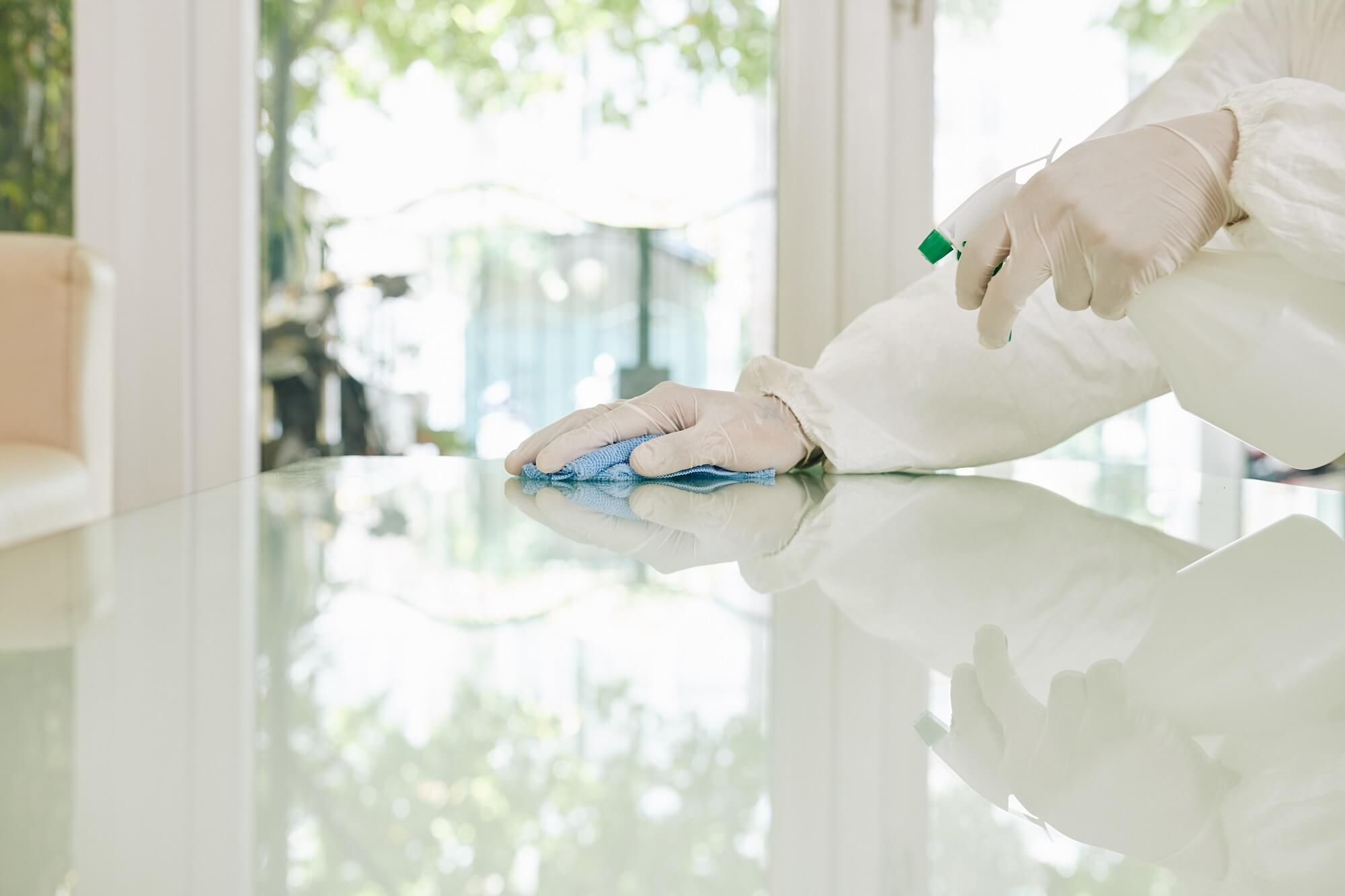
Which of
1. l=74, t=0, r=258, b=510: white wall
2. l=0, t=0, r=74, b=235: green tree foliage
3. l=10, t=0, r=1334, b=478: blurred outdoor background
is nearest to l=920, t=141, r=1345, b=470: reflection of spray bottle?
l=10, t=0, r=1334, b=478: blurred outdoor background

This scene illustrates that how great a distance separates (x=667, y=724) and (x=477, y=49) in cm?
221

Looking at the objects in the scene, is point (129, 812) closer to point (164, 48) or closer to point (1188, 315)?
point (1188, 315)

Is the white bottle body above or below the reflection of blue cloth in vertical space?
above

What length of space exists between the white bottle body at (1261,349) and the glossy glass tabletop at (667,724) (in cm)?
12

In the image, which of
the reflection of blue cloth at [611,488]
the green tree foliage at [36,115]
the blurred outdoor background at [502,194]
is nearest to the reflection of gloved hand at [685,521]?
the reflection of blue cloth at [611,488]

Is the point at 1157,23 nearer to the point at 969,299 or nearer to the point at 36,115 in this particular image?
the point at 969,299

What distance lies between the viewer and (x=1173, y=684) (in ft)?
0.71

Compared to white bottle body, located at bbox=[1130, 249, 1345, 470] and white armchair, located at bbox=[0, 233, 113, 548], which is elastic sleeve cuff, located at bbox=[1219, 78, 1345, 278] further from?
white armchair, located at bbox=[0, 233, 113, 548]

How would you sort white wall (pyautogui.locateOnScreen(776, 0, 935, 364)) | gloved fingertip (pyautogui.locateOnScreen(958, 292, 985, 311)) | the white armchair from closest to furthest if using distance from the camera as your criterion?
1. gloved fingertip (pyautogui.locateOnScreen(958, 292, 985, 311))
2. the white armchair
3. white wall (pyautogui.locateOnScreen(776, 0, 935, 364))

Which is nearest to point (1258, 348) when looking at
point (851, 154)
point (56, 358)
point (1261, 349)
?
point (1261, 349)

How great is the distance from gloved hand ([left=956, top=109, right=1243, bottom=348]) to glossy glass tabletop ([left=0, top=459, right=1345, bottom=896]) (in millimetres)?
252

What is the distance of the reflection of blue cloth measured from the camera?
24.3 inches

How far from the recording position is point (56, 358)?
173 cm

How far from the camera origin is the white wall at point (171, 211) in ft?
6.85
